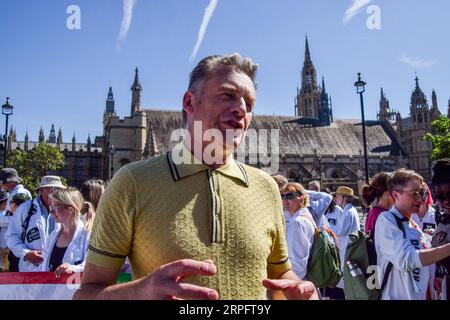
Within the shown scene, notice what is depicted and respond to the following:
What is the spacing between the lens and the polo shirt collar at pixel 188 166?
171 cm

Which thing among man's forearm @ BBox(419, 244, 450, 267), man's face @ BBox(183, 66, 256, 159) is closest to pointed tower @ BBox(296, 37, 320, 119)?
man's forearm @ BBox(419, 244, 450, 267)

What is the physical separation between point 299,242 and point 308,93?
74.4 m

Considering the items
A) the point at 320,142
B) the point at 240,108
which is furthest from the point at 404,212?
the point at 320,142

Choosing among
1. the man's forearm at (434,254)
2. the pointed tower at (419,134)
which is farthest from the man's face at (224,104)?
the pointed tower at (419,134)

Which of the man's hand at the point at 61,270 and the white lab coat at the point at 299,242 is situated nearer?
the man's hand at the point at 61,270

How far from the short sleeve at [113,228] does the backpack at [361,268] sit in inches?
110

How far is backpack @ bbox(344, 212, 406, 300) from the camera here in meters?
3.48

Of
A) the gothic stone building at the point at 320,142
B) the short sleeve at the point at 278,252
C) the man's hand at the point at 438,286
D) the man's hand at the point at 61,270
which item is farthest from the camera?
the gothic stone building at the point at 320,142

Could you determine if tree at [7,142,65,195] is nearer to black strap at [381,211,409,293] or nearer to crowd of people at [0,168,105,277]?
crowd of people at [0,168,105,277]

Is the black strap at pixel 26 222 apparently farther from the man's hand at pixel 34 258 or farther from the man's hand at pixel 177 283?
the man's hand at pixel 177 283

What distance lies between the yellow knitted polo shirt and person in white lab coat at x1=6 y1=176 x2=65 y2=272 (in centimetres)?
408
